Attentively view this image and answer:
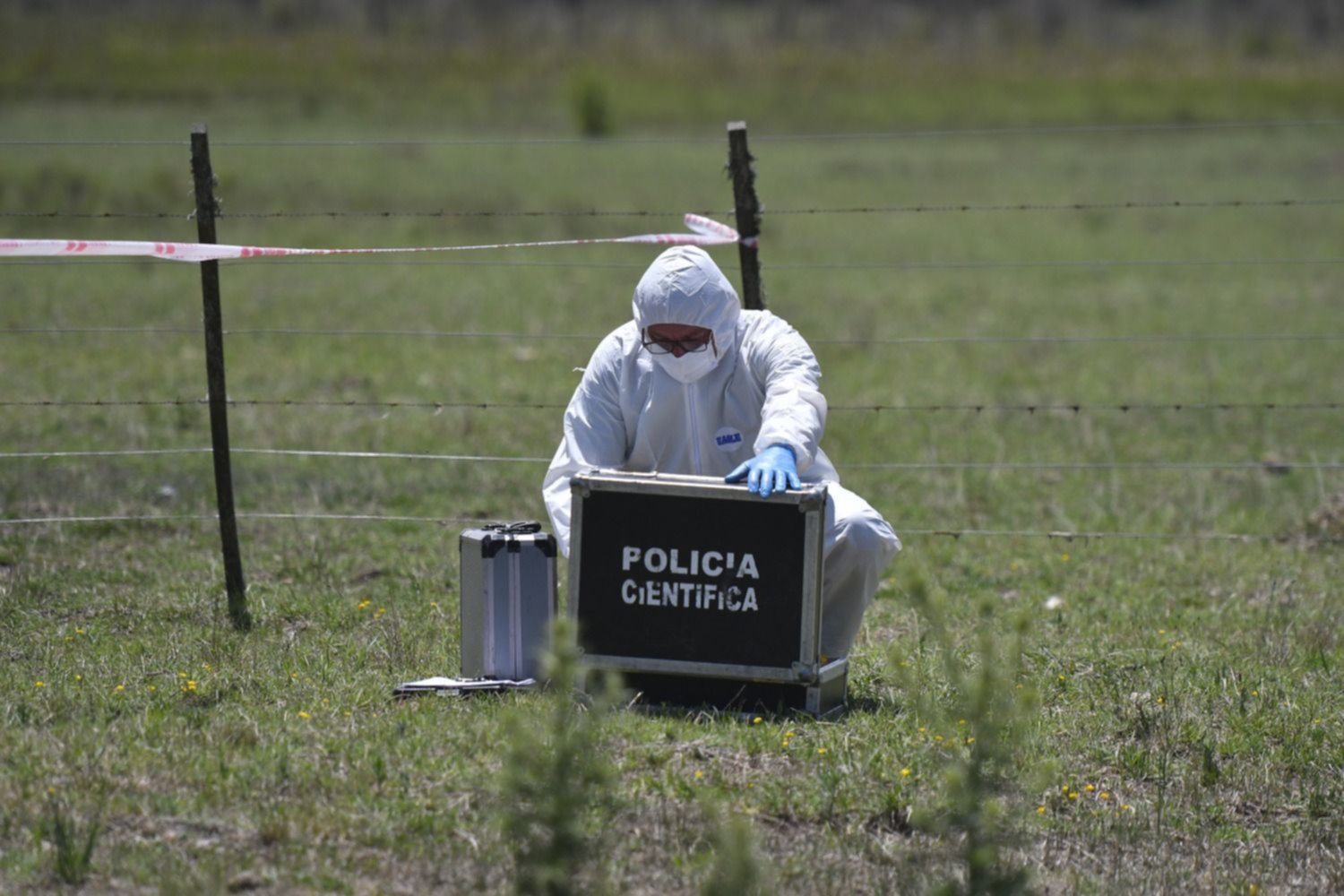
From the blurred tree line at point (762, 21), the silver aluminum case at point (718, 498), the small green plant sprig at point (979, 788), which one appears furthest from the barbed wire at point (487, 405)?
the blurred tree line at point (762, 21)

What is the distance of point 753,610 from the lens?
5.82 meters

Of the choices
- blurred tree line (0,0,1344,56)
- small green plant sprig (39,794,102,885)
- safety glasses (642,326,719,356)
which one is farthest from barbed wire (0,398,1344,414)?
blurred tree line (0,0,1344,56)

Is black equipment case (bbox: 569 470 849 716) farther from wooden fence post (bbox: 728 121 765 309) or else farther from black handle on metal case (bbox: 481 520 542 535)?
wooden fence post (bbox: 728 121 765 309)

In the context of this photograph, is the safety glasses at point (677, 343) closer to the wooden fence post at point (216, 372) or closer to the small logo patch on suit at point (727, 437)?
the small logo patch on suit at point (727, 437)

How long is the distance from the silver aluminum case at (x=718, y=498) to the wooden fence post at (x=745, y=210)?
2.02 meters

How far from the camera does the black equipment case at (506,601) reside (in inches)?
238

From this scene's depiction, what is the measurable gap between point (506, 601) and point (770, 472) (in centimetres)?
112

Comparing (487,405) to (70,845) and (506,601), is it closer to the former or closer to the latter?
(506,601)

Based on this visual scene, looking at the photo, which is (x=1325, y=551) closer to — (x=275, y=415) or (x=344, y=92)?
(x=275, y=415)

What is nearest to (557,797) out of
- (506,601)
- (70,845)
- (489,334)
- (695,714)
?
(70,845)

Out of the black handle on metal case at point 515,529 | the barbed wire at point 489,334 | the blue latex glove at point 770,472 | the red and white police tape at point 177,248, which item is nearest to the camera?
the blue latex glove at point 770,472

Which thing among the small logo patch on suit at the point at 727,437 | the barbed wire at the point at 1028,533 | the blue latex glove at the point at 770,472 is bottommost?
the barbed wire at the point at 1028,533

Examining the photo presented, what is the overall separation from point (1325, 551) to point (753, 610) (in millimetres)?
4977

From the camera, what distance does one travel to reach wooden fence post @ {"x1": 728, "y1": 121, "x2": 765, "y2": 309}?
7.64 metres
